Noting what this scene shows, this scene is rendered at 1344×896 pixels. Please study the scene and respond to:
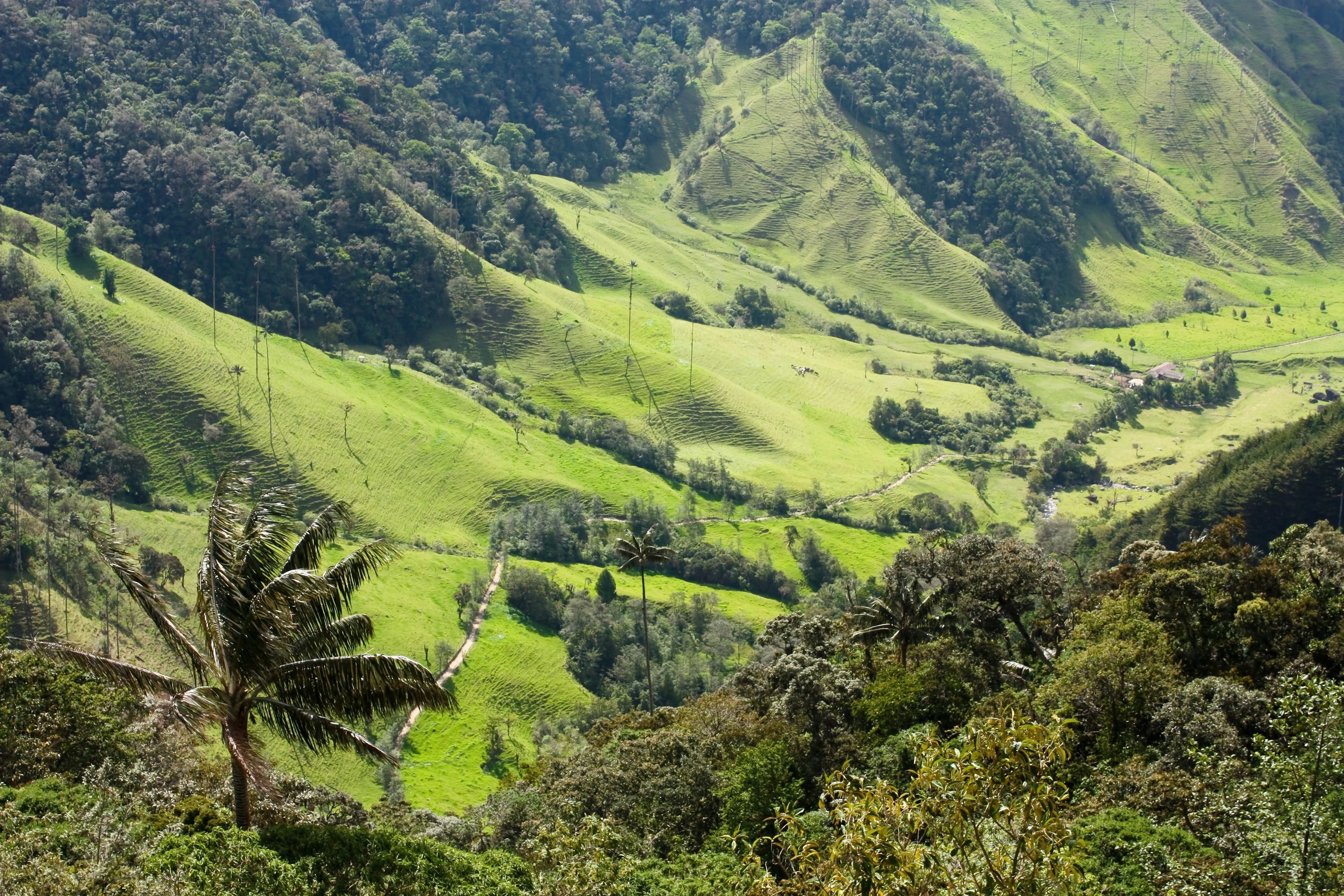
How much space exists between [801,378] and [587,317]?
123 feet

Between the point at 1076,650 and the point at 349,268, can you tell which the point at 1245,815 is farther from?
the point at 349,268

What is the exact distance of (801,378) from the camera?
640 feet

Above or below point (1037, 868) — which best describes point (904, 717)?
below

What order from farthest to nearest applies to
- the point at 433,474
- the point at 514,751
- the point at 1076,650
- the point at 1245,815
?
the point at 433,474, the point at 514,751, the point at 1076,650, the point at 1245,815

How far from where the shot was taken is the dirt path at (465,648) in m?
91.1

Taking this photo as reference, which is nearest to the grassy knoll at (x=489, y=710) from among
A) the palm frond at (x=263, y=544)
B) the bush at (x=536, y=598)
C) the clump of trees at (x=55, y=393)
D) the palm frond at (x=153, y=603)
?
the bush at (x=536, y=598)

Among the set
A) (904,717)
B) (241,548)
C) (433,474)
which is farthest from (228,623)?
(433,474)

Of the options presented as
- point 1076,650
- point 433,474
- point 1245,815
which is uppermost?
point 1245,815

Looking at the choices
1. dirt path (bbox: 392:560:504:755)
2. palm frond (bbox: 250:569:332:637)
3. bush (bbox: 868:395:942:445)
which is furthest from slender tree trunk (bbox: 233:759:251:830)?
bush (bbox: 868:395:942:445)

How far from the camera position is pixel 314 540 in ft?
94.0

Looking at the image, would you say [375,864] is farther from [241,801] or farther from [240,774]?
[240,774]

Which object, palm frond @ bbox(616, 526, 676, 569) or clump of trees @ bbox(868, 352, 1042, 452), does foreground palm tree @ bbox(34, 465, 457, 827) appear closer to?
palm frond @ bbox(616, 526, 676, 569)

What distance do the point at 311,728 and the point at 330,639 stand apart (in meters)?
2.13

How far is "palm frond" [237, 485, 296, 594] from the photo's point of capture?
2745 cm
